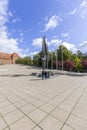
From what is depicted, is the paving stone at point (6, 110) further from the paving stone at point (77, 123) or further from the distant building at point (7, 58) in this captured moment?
the distant building at point (7, 58)

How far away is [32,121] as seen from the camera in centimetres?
394

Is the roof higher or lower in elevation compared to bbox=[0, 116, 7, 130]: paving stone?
higher

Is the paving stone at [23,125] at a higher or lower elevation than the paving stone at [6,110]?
higher

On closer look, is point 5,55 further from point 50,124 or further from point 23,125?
point 50,124

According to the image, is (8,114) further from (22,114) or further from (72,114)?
(72,114)

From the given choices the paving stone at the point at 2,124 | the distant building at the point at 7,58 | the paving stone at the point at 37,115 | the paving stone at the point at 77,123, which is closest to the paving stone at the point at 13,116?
the paving stone at the point at 2,124

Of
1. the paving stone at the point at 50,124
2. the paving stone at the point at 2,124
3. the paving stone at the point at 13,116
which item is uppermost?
the paving stone at the point at 50,124

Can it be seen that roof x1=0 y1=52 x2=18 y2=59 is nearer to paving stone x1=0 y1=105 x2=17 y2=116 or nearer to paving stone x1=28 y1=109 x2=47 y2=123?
paving stone x1=0 y1=105 x2=17 y2=116

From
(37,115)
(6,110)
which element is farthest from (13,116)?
(37,115)

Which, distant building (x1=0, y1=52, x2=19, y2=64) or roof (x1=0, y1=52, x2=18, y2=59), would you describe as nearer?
distant building (x1=0, y1=52, x2=19, y2=64)

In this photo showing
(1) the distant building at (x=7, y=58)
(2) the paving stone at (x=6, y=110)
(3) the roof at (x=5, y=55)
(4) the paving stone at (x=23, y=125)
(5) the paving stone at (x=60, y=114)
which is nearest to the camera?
(4) the paving stone at (x=23, y=125)

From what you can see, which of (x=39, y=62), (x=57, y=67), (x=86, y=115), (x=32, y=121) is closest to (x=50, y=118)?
(x=32, y=121)

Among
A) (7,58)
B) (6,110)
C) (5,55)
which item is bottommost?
(6,110)

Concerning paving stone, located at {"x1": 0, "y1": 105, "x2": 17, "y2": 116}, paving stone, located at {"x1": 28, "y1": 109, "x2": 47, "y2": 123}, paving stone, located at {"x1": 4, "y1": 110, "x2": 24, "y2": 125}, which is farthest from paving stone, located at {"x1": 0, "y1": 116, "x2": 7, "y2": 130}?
paving stone, located at {"x1": 28, "y1": 109, "x2": 47, "y2": 123}
